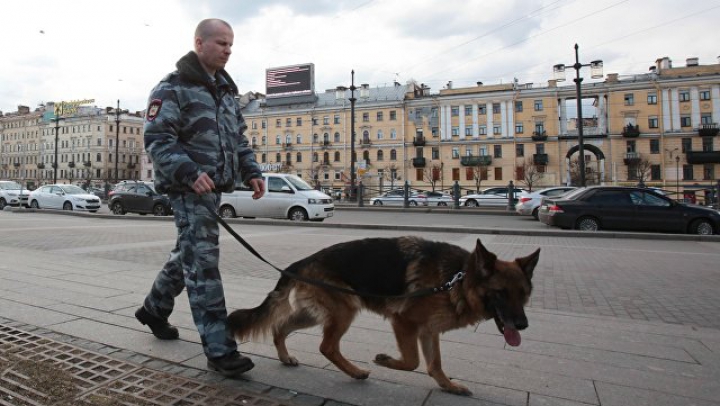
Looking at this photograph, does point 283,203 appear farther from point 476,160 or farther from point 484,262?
point 476,160

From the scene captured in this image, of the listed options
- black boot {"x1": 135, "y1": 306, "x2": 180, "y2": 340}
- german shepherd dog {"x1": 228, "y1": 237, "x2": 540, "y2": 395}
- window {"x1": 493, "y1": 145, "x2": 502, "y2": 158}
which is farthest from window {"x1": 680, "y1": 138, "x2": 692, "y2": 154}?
black boot {"x1": 135, "y1": 306, "x2": 180, "y2": 340}

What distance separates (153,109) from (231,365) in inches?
63.5

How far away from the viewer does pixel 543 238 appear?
40.0 ft

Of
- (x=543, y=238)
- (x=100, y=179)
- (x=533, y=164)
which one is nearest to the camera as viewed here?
(x=543, y=238)

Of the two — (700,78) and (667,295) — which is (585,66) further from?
(700,78)

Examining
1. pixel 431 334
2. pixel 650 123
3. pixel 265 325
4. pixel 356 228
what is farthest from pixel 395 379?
pixel 650 123

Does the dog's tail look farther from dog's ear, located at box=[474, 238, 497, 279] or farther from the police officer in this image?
dog's ear, located at box=[474, 238, 497, 279]

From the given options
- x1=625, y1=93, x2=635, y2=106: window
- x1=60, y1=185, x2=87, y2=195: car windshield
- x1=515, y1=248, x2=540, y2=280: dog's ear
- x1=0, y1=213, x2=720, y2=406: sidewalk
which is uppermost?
x1=625, y1=93, x2=635, y2=106: window

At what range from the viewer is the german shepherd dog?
2350mm

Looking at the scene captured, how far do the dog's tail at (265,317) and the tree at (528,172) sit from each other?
73628 mm

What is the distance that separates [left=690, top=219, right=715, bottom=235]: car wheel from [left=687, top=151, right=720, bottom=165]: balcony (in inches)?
2601

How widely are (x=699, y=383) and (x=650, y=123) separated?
80.5 m

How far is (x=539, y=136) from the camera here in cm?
7375

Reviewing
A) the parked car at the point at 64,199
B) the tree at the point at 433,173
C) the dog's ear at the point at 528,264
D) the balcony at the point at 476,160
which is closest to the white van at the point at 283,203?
the parked car at the point at 64,199
